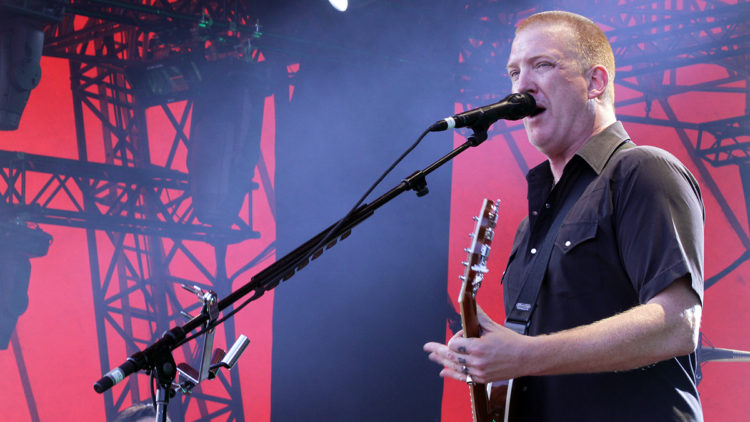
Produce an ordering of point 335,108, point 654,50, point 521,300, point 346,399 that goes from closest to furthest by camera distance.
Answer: point 521,300, point 654,50, point 346,399, point 335,108

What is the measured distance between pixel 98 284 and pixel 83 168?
698 millimetres

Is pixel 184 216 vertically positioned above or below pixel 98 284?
above

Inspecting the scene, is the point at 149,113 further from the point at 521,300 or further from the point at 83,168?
the point at 521,300

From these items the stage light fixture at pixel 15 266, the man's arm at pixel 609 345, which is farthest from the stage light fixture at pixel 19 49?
the man's arm at pixel 609 345

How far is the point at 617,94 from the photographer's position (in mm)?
3715

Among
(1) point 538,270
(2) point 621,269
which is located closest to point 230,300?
(1) point 538,270

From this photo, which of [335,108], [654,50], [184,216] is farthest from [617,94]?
[184,216]

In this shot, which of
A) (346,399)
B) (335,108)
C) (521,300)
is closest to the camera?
(521,300)

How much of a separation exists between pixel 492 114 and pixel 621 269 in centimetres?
47

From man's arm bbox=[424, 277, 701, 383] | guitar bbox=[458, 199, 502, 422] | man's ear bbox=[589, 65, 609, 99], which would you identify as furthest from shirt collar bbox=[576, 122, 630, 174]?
man's arm bbox=[424, 277, 701, 383]

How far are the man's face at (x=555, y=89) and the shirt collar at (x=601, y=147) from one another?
63 mm

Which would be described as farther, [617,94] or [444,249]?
[444,249]

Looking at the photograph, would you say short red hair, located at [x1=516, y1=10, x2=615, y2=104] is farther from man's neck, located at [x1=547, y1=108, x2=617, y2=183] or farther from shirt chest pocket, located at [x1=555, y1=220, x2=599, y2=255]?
shirt chest pocket, located at [x1=555, y1=220, x2=599, y2=255]

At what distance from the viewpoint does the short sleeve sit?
138cm
